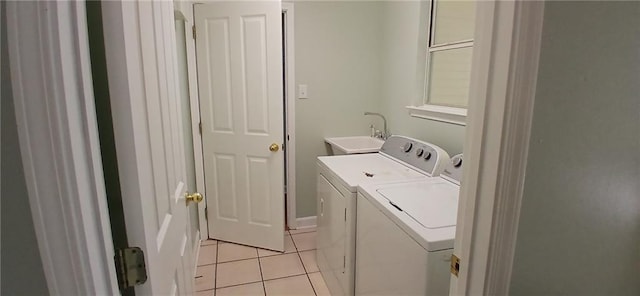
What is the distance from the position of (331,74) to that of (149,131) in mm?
2337

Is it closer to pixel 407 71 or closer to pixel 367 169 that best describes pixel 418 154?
pixel 367 169

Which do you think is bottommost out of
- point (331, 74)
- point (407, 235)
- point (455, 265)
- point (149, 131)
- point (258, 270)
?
point (258, 270)

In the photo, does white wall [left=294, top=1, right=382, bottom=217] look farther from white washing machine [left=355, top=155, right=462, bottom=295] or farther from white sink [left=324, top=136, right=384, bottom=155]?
white washing machine [left=355, top=155, right=462, bottom=295]

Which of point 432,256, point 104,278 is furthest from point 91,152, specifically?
point 432,256

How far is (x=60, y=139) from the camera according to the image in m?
0.50

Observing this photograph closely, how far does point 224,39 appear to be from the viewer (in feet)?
8.09

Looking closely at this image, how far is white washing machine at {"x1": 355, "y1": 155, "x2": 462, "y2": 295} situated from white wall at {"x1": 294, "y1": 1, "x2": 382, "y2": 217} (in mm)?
1340

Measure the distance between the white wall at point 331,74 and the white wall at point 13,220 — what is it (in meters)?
2.45

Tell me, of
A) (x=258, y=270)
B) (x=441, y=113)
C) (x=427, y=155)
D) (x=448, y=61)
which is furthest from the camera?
(x=258, y=270)

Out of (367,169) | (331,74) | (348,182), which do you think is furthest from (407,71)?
(348,182)

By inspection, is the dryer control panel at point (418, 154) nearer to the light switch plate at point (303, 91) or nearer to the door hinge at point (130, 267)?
the light switch plate at point (303, 91)

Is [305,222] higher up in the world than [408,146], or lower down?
lower down

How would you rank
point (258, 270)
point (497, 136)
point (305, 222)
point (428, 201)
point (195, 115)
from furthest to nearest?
point (305, 222) < point (195, 115) < point (258, 270) < point (428, 201) < point (497, 136)

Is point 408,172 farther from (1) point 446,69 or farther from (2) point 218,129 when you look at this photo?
(2) point 218,129
